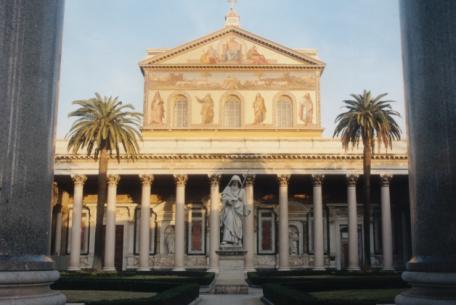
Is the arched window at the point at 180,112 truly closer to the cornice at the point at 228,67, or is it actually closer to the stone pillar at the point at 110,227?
the cornice at the point at 228,67

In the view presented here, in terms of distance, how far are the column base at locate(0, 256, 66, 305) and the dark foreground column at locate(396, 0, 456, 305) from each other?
127 inches

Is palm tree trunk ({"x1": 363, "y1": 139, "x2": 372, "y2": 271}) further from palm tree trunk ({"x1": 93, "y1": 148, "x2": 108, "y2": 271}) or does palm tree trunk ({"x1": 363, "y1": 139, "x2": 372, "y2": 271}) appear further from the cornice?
palm tree trunk ({"x1": 93, "y1": 148, "x2": 108, "y2": 271})

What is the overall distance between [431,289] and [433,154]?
122 cm

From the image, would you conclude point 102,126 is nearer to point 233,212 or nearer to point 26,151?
point 233,212

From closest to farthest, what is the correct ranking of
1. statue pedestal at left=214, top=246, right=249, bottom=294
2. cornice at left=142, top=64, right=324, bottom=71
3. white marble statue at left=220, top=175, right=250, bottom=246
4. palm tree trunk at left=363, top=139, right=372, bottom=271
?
statue pedestal at left=214, top=246, right=249, bottom=294, white marble statue at left=220, top=175, right=250, bottom=246, palm tree trunk at left=363, top=139, right=372, bottom=271, cornice at left=142, top=64, right=324, bottom=71

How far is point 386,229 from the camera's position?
134ft

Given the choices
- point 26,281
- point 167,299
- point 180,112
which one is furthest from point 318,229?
point 26,281

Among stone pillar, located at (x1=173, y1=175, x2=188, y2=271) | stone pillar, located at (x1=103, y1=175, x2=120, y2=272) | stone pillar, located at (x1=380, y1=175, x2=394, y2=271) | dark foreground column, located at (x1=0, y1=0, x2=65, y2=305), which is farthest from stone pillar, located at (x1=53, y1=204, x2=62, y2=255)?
dark foreground column, located at (x1=0, y1=0, x2=65, y2=305)

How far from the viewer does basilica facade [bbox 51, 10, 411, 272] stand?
136ft

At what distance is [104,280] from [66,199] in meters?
23.3

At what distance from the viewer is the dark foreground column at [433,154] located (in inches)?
207

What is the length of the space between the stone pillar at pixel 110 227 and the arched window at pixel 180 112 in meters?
8.31

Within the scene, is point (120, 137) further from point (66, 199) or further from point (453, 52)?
point (453, 52)

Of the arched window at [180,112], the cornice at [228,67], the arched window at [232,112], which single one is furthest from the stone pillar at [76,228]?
the arched window at [232,112]
